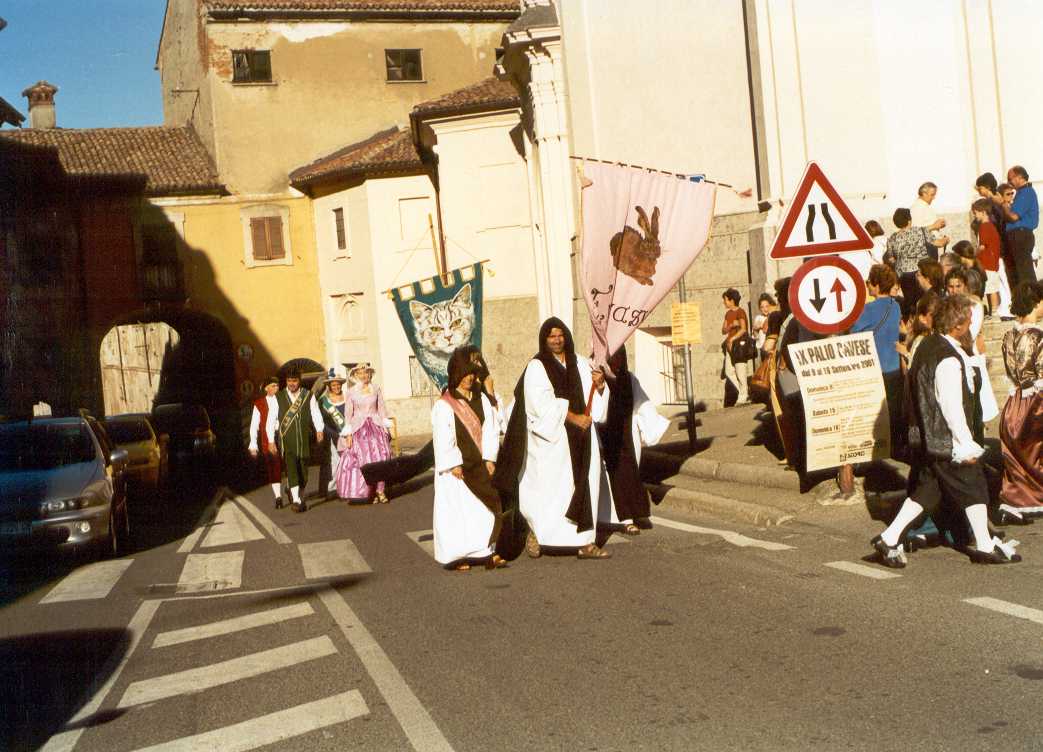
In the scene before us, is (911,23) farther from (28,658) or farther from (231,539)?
(28,658)

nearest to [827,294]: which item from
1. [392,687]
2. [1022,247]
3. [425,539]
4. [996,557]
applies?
[996,557]

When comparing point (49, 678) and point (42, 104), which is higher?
point (42, 104)

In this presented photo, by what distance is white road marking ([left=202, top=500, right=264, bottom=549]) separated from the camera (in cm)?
1525

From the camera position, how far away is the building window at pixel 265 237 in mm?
44844

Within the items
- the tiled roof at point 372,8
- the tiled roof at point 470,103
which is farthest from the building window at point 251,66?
the tiled roof at point 470,103

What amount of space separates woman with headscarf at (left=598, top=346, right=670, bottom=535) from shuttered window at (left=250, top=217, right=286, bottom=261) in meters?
34.1

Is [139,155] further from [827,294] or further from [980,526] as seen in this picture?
[980,526]

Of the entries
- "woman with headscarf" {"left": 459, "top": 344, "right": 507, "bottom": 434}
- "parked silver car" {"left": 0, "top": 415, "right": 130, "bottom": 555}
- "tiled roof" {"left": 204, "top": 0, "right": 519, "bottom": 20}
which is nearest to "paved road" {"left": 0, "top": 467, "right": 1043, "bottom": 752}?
"woman with headscarf" {"left": 459, "top": 344, "right": 507, "bottom": 434}

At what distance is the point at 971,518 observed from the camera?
8.75 metres

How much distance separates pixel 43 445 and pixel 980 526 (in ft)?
34.9

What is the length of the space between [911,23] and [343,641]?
16.1m

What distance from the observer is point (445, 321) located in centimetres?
2148

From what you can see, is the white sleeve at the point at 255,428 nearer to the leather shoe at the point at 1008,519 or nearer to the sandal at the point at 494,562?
the sandal at the point at 494,562

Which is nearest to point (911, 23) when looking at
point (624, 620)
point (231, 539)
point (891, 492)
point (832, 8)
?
point (832, 8)
